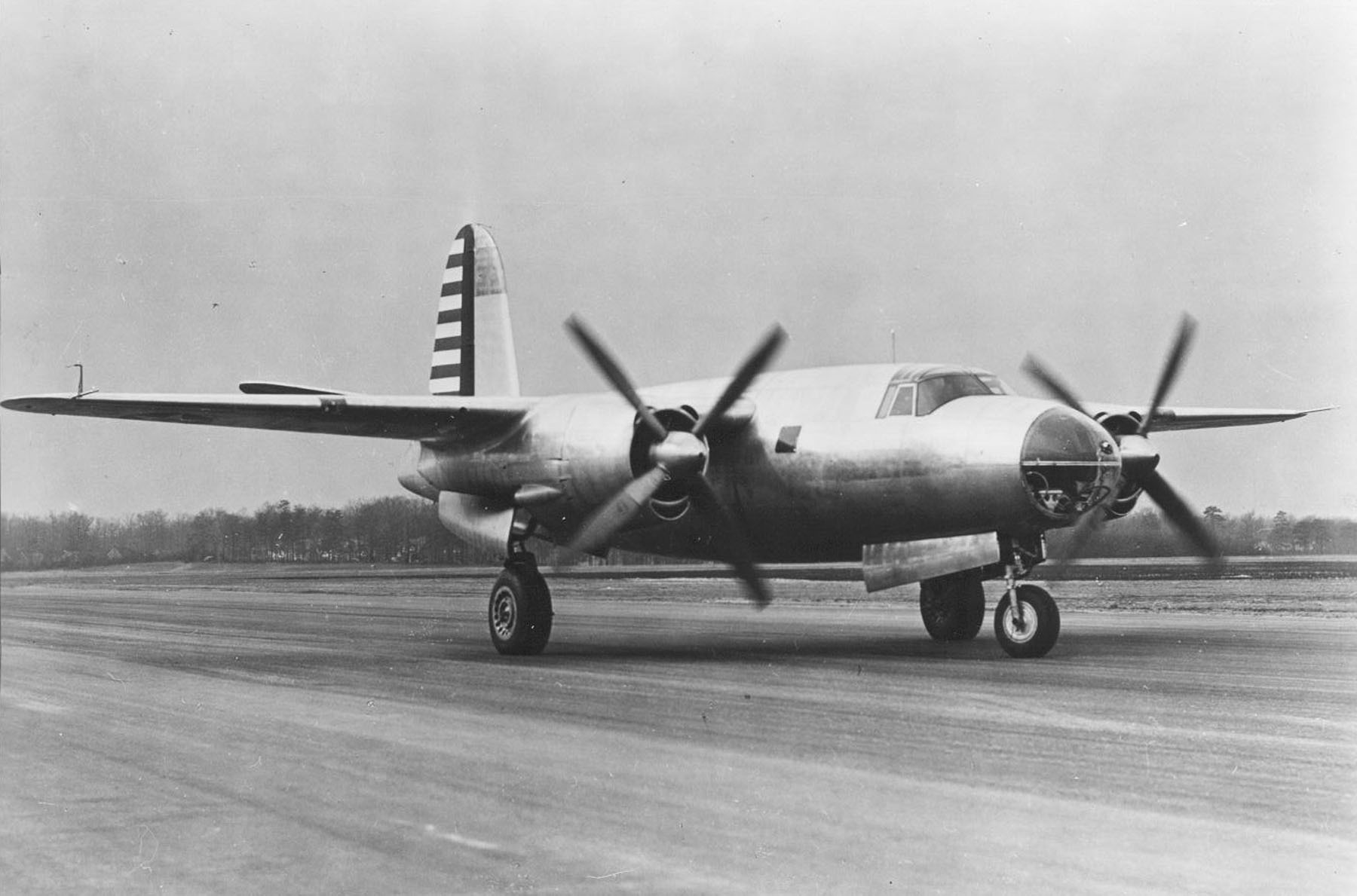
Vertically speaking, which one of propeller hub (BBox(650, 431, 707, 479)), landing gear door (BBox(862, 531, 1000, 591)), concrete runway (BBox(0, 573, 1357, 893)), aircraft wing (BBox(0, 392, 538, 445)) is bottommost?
concrete runway (BBox(0, 573, 1357, 893))

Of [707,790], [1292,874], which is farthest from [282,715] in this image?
[1292,874]

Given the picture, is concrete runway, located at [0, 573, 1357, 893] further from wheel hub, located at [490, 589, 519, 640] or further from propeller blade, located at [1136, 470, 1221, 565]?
propeller blade, located at [1136, 470, 1221, 565]

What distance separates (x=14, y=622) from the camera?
25.4m

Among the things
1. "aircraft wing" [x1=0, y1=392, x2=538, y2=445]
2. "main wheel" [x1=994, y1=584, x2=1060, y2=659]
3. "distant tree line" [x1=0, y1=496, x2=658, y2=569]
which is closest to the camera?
"main wheel" [x1=994, y1=584, x2=1060, y2=659]

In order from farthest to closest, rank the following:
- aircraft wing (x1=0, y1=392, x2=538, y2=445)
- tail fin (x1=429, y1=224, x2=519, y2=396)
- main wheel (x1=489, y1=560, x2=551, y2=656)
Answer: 1. tail fin (x1=429, y1=224, x2=519, y2=396)
2. main wheel (x1=489, y1=560, x2=551, y2=656)
3. aircraft wing (x1=0, y1=392, x2=538, y2=445)

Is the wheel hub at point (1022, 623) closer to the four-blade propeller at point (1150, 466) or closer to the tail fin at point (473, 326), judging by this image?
the four-blade propeller at point (1150, 466)

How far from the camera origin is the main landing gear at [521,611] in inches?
649

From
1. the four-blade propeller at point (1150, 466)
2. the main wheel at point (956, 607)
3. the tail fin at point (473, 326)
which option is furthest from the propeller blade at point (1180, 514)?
the tail fin at point (473, 326)

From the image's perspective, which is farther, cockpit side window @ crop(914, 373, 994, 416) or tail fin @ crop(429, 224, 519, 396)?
tail fin @ crop(429, 224, 519, 396)

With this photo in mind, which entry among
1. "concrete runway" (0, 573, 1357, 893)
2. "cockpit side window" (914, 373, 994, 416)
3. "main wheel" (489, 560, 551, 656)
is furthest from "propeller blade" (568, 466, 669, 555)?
"cockpit side window" (914, 373, 994, 416)

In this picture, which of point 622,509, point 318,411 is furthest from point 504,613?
point 318,411

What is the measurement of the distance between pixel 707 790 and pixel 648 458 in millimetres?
7636

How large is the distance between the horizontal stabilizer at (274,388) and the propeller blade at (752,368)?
539cm

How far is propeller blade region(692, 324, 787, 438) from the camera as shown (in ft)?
49.1
